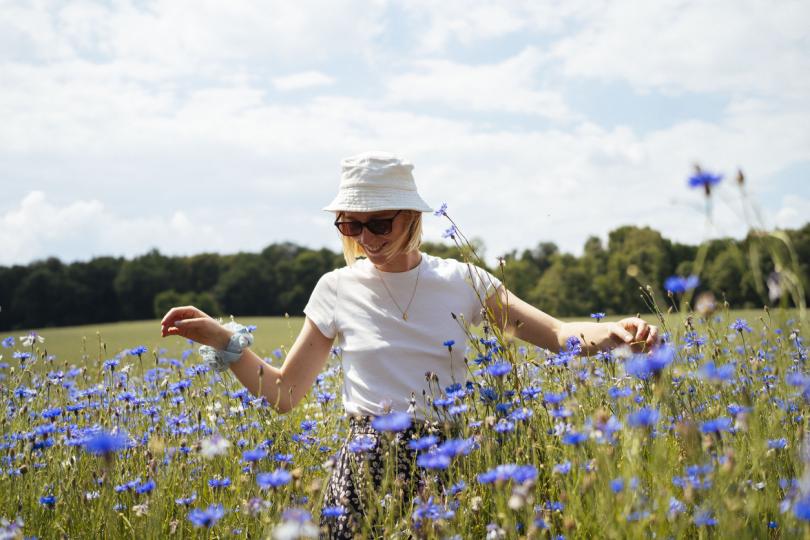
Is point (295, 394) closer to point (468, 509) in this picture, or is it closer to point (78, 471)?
point (78, 471)

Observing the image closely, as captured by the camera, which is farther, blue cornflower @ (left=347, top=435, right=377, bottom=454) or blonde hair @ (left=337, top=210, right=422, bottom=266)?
blonde hair @ (left=337, top=210, right=422, bottom=266)

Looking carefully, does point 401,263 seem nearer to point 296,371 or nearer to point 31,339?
point 296,371

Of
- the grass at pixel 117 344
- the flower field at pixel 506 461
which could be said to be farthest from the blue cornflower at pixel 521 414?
the grass at pixel 117 344

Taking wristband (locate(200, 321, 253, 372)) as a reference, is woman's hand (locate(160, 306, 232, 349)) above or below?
above

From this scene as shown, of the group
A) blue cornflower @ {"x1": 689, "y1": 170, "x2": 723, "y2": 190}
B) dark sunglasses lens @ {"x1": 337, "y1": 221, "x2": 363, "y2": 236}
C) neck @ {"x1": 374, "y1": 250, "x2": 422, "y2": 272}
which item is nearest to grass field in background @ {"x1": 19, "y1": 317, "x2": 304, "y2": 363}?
neck @ {"x1": 374, "y1": 250, "x2": 422, "y2": 272}

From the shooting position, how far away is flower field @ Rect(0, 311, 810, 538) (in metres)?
1.49

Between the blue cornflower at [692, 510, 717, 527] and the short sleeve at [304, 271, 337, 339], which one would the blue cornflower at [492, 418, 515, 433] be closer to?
the blue cornflower at [692, 510, 717, 527]

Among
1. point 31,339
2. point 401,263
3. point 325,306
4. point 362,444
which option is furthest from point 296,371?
point 31,339

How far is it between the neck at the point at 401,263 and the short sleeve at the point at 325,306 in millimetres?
200

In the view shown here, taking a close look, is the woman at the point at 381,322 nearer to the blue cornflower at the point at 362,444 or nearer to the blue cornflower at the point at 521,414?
the blue cornflower at the point at 362,444

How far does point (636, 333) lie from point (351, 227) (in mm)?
1043

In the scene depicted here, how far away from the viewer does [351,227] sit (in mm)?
2502

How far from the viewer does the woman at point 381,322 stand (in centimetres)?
245

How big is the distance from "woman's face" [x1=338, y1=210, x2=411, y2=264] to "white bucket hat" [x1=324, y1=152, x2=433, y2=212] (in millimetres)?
53
